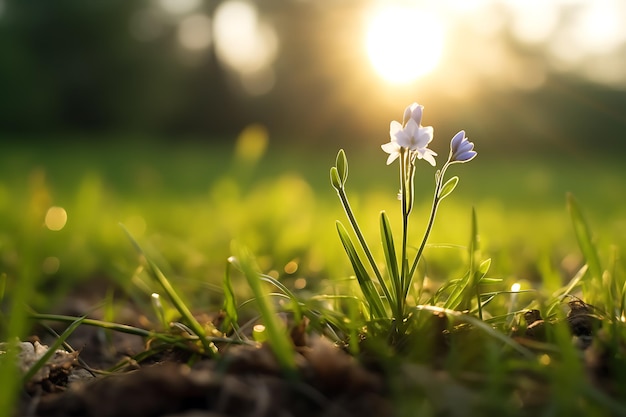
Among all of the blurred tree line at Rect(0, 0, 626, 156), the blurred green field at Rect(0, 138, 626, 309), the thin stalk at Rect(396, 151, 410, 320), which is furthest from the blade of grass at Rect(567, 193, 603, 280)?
the blurred tree line at Rect(0, 0, 626, 156)

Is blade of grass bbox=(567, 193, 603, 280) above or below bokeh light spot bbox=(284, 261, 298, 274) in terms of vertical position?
→ above

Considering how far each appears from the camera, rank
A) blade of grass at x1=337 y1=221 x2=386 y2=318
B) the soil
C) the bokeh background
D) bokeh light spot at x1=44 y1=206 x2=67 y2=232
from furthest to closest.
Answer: the bokeh background
bokeh light spot at x1=44 y1=206 x2=67 y2=232
blade of grass at x1=337 y1=221 x2=386 y2=318
the soil

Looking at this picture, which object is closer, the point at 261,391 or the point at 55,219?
the point at 261,391

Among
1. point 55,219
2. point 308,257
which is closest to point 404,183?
point 308,257

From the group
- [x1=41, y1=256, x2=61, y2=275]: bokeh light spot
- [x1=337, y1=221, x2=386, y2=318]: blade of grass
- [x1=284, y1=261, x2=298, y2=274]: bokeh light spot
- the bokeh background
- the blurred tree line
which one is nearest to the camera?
[x1=337, y1=221, x2=386, y2=318]: blade of grass

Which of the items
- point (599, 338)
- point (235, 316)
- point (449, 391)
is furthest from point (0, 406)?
point (599, 338)

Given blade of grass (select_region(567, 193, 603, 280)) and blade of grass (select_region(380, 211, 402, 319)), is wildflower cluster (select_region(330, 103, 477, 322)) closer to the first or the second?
blade of grass (select_region(380, 211, 402, 319))

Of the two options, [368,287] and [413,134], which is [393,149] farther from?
[368,287]
